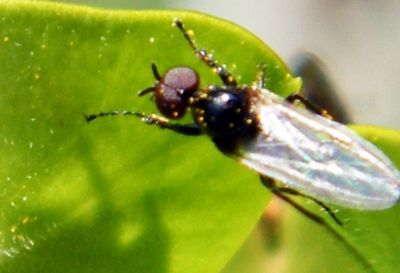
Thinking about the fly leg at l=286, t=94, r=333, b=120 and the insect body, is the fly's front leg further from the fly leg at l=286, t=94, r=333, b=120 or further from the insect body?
the fly leg at l=286, t=94, r=333, b=120

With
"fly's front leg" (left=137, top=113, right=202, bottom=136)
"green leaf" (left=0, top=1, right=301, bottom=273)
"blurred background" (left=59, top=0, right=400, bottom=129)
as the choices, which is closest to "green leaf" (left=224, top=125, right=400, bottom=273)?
"green leaf" (left=0, top=1, right=301, bottom=273)

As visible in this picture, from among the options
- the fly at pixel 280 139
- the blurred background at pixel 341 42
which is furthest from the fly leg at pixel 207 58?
the blurred background at pixel 341 42

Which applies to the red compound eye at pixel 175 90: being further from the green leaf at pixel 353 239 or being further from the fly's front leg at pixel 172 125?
the green leaf at pixel 353 239

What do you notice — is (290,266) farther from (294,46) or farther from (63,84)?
(294,46)

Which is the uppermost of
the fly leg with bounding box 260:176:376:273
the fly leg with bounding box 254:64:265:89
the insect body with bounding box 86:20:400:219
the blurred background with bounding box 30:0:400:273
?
the fly leg with bounding box 254:64:265:89

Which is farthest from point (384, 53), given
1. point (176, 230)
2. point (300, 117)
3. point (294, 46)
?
point (176, 230)

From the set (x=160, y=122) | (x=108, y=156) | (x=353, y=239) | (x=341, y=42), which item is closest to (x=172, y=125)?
(x=160, y=122)
